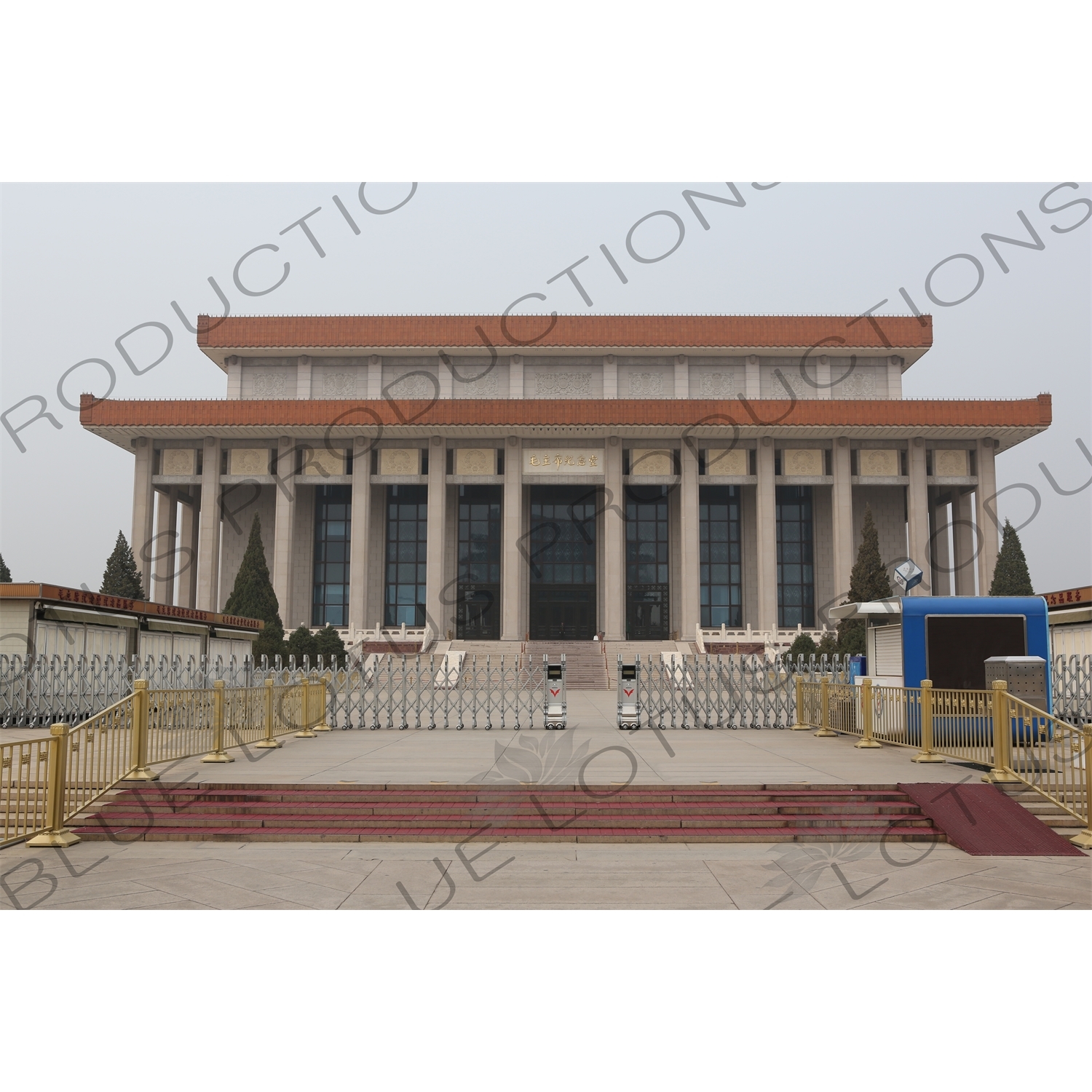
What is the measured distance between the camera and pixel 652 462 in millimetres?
52344

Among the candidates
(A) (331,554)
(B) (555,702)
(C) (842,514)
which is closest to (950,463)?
(C) (842,514)

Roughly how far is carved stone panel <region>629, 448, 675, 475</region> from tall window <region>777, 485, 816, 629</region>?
7930 mm

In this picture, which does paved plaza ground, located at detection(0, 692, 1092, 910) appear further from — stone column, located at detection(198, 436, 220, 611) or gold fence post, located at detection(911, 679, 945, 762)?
stone column, located at detection(198, 436, 220, 611)

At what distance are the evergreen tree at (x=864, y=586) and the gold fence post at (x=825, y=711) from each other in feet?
46.8

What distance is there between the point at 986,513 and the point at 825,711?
3863cm

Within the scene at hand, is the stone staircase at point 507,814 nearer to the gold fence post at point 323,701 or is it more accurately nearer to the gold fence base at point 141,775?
the gold fence base at point 141,775

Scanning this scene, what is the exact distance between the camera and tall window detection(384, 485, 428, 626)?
5566cm

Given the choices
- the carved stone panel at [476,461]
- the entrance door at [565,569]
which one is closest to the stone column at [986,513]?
the entrance door at [565,569]

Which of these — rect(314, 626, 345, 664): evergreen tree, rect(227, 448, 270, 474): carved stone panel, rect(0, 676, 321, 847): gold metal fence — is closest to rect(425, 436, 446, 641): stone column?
rect(227, 448, 270, 474): carved stone panel

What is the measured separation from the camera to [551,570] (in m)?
56.2

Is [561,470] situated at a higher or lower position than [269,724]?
higher

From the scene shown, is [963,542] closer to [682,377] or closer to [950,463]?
[950,463]

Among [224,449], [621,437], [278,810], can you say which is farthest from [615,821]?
[224,449]

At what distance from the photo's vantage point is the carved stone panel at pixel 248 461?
52594mm
